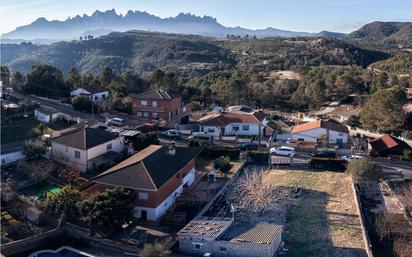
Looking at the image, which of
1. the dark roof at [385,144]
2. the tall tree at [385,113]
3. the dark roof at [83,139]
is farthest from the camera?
the tall tree at [385,113]

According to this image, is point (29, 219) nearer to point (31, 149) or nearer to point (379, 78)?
Result: point (31, 149)

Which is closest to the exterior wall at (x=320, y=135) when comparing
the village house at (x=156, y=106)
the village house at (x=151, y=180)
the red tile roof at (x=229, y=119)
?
the red tile roof at (x=229, y=119)

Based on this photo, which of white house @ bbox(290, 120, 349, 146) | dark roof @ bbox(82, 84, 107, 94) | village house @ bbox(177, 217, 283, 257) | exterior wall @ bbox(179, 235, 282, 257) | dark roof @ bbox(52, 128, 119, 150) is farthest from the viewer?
dark roof @ bbox(82, 84, 107, 94)

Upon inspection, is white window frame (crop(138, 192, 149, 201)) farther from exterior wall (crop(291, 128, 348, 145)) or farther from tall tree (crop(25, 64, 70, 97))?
tall tree (crop(25, 64, 70, 97))

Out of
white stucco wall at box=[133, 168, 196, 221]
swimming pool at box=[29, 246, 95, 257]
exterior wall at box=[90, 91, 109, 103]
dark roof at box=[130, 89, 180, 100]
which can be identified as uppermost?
dark roof at box=[130, 89, 180, 100]

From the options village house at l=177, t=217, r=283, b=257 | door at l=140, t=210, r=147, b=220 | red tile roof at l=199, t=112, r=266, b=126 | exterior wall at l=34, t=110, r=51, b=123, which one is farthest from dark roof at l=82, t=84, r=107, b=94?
village house at l=177, t=217, r=283, b=257

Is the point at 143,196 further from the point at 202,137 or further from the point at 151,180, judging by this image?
the point at 202,137

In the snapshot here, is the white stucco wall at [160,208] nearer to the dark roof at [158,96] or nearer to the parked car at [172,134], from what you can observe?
the parked car at [172,134]

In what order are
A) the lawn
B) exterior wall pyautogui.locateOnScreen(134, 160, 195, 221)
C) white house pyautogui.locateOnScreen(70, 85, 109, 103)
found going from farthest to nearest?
white house pyautogui.locateOnScreen(70, 85, 109, 103)
exterior wall pyautogui.locateOnScreen(134, 160, 195, 221)
the lawn
